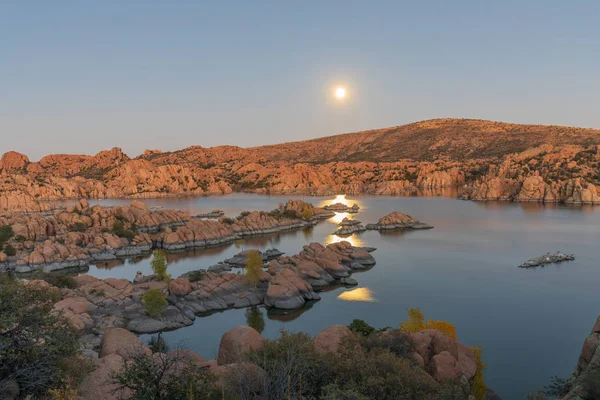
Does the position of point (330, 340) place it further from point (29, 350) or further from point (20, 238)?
point (20, 238)

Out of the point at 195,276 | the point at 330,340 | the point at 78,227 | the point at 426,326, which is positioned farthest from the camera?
the point at 78,227

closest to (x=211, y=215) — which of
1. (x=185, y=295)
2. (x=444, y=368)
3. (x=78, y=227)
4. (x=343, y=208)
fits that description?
(x=343, y=208)

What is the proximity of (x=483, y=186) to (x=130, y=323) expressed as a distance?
108817mm

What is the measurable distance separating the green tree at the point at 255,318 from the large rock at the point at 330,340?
13.0 meters

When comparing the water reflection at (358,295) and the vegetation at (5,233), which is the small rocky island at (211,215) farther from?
the water reflection at (358,295)

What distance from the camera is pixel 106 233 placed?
58312mm

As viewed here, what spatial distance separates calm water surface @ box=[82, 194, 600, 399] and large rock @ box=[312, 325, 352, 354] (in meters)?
7.43

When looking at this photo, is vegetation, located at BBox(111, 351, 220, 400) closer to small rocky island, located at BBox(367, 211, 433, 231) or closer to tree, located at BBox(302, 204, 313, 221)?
small rocky island, located at BBox(367, 211, 433, 231)

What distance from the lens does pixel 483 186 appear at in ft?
377

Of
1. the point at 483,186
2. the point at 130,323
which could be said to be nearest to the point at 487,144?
the point at 483,186

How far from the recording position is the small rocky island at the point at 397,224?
72812 mm

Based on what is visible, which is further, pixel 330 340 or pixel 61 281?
pixel 61 281

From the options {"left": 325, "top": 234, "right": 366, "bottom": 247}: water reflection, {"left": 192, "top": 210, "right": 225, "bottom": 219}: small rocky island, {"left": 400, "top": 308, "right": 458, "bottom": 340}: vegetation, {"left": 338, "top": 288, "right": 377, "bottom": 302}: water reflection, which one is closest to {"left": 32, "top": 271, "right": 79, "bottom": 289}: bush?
{"left": 338, "top": 288, "right": 377, "bottom": 302}: water reflection

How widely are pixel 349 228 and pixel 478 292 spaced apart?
36.5m
